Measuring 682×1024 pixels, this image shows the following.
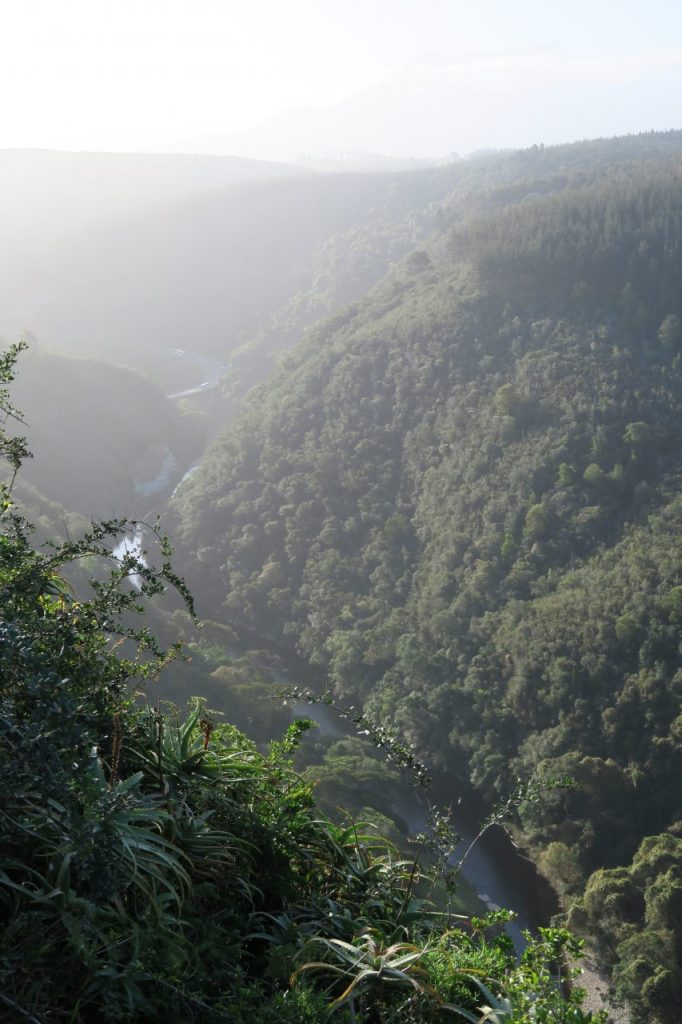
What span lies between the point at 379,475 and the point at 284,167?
137803mm

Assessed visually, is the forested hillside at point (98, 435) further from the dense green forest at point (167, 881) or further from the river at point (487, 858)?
the dense green forest at point (167, 881)

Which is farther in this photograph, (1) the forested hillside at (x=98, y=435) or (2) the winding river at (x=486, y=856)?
(1) the forested hillside at (x=98, y=435)

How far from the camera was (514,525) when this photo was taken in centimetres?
3831

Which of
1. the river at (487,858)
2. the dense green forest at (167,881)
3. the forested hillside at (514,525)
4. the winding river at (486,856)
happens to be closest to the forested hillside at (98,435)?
the forested hillside at (514,525)

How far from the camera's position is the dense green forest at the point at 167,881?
225cm

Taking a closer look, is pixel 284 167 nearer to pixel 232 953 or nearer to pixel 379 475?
pixel 379 475

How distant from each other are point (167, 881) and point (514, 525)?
120 feet

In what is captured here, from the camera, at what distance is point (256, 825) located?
3.23 metres

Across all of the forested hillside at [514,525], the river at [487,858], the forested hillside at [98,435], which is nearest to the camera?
the river at [487,858]

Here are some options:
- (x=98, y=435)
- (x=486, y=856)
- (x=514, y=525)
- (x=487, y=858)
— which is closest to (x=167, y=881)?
(x=487, y=858)

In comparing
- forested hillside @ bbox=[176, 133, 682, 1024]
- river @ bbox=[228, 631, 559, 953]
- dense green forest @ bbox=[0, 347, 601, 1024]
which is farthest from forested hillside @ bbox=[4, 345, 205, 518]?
dense green forest @ bbox=[0, 347, 601, 1024]

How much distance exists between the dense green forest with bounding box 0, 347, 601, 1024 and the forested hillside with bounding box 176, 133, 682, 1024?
21340mm

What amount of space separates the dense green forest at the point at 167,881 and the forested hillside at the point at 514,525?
21.3 m

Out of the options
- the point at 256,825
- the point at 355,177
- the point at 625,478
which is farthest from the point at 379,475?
the point at 355,177
